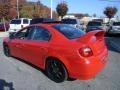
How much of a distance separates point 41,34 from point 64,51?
51.9 inches

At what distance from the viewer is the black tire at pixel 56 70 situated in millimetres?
6581

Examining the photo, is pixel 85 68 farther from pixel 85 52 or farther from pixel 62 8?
pixel 62 8

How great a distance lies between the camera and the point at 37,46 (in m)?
7.37

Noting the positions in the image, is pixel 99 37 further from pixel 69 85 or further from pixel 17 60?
pixel 17 60

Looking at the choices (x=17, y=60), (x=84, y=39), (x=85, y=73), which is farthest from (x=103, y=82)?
(x=17, y=60)

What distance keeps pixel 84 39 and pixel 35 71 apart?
2.24 metres

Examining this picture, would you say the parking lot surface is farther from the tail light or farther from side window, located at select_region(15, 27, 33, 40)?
side window, located at select_region(15, 27, 33, 40)

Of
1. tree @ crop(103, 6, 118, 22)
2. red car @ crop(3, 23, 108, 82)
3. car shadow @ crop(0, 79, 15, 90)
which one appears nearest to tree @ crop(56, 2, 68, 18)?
tree @ crop(103, 6, 118, 22)

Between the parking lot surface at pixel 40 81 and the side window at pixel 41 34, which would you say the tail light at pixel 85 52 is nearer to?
the parking lot surface at pixel 40 81

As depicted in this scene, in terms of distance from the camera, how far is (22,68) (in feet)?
27.2

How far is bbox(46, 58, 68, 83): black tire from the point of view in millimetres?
6581

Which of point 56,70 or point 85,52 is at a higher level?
point 85,52

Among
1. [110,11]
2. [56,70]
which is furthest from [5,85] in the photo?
[110,11]

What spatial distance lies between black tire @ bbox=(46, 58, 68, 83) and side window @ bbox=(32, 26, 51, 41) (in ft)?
2.22
